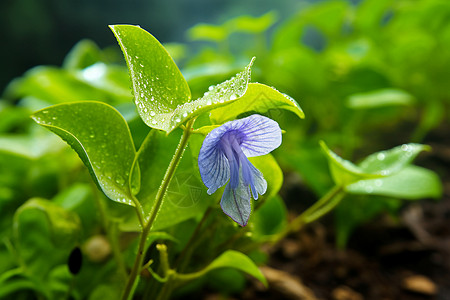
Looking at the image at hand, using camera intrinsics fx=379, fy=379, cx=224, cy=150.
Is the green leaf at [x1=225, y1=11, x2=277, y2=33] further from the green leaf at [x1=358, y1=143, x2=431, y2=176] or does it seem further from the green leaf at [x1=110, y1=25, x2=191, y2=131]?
the green leaf at [x1=110, y1=25, x2=191, y2=131]

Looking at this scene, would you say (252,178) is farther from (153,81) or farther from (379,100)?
(379,100)

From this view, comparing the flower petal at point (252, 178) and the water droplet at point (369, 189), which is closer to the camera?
the flower petal at point (252, 178)

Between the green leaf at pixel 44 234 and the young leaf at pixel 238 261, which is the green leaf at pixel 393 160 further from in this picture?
the green leaf at pixel 44 234

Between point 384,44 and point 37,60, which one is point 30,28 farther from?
point 384,44

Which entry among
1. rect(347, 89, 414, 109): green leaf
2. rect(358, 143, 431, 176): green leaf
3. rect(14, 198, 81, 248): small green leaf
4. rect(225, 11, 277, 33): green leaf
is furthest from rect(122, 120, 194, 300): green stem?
rect(225, 11, 277, 33): green leaf

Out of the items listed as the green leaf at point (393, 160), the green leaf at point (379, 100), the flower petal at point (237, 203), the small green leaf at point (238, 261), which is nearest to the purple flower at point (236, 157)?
the flower petal at point (237, 203)

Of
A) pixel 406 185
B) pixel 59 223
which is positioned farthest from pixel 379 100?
pixel 59 223
